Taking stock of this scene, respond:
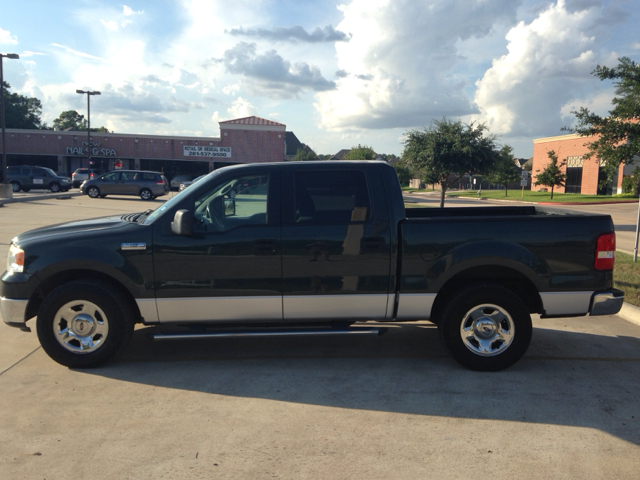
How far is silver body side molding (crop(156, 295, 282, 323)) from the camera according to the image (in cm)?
493

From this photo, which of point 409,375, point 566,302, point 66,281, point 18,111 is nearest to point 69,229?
point 66,281

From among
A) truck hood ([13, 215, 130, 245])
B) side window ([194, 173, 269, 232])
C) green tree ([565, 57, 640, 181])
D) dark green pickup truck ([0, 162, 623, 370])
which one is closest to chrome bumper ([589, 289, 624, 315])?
dark green pickup truck ([0, 162, 623, 370])

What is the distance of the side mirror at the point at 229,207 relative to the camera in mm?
5023

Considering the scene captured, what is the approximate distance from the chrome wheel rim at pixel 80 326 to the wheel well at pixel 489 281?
3120 millimetres

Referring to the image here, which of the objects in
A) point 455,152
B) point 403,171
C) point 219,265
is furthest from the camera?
point 403,171

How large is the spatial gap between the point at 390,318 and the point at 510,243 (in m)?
1.30

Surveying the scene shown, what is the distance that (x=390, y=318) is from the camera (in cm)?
509

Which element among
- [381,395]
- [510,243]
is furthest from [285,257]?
[510,243]

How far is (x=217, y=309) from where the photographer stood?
16.3ft

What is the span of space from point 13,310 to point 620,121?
503 inches

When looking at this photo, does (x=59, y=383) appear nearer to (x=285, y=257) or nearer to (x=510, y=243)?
(x=285, y=257)

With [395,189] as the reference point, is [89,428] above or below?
below

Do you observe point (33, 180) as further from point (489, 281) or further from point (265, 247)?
point (489, 281)

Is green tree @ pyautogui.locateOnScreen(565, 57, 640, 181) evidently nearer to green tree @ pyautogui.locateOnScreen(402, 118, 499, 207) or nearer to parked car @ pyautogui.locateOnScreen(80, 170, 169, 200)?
green tree @ pyautogui.locateOnScreen(402, 118, 499, 207)
